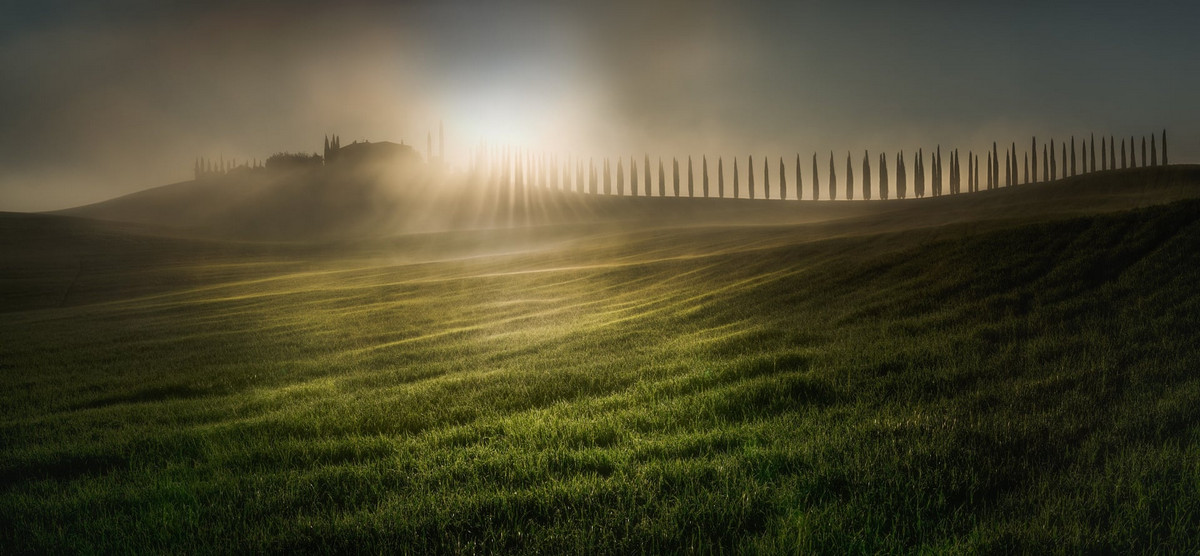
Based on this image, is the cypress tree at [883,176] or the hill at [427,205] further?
the cypress tree at [883,176]

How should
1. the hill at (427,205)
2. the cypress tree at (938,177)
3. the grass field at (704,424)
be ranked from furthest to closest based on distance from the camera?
the cypress tree at (938,177), the hill at (427,205), the grass field at (704,424)

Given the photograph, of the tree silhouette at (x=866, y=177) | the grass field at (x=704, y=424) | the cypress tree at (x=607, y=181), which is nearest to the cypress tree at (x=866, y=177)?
the tree silhouette at (x=866, y=177)

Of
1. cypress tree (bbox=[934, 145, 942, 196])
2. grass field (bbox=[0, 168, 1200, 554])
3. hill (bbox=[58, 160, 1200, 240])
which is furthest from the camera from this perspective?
cypress tree (bbox=[934, 145, 942, 196])

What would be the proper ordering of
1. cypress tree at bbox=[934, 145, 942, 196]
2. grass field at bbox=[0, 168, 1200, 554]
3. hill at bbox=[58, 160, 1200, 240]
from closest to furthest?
grass field at bbox=[0, 168, 1200, 554] → hill at bbox=[58, 160, 1200, 240] → cypress tree at bbox=[934, 145, 942, 196]

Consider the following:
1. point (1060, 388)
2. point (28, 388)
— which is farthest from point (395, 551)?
point (28, 388)

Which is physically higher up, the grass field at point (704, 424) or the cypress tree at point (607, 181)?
the cypress tree at point (607, 181)

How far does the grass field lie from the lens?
4.38 metres

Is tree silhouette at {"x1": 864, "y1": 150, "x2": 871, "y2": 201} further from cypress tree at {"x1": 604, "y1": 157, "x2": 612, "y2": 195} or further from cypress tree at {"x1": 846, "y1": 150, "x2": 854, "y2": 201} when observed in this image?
cypress tree at {"x1": 604, "y1": 157, "x2": 612, "y2": 195}

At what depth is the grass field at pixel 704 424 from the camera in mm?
4379

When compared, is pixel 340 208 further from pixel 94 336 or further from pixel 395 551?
pixel 395 551

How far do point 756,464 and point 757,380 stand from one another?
8.86 ft

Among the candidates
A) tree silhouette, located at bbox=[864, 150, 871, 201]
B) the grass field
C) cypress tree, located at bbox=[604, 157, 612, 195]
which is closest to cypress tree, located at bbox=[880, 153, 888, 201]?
tree silhouette, located at bbox=[864, 150, 871, 201]

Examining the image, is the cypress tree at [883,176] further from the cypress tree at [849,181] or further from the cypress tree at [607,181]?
the cypress tree at [607,181]

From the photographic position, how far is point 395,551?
4180 mm
